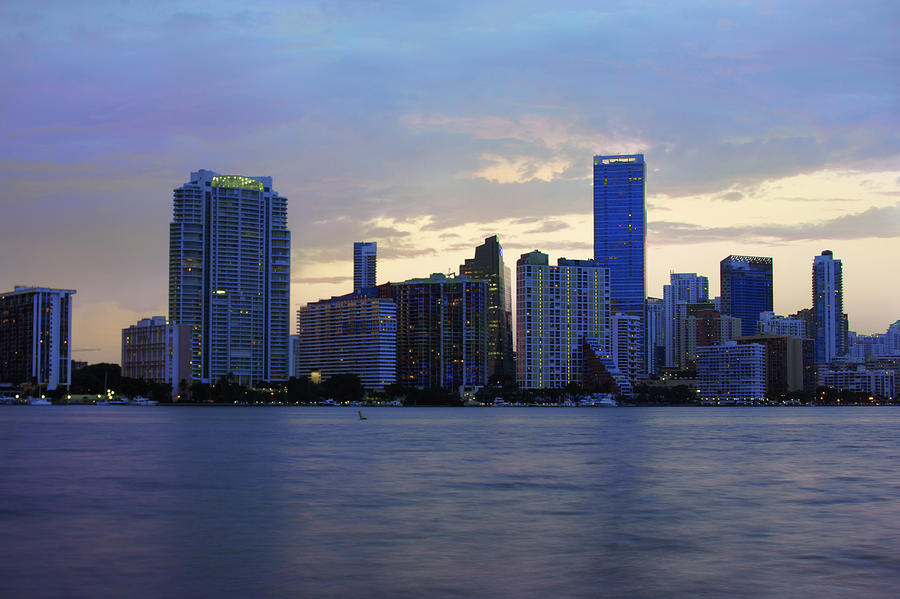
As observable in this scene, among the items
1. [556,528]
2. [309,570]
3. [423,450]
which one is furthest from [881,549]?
[423,450]

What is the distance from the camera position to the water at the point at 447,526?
26047 mm

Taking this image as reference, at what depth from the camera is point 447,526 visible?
3588 centimetres

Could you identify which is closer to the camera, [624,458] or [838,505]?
[838,505]

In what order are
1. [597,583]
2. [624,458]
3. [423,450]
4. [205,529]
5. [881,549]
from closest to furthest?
[597,583], [881,549], [205,529], [624,458], [423,450]

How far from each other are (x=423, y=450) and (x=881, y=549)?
49.8 meters

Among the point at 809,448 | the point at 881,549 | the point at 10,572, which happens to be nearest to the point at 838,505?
the point at 881,549

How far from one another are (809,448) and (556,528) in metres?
55.3

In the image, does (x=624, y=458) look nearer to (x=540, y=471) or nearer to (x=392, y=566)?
(x=540, y=471)

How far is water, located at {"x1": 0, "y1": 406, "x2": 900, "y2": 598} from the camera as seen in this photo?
26047mm

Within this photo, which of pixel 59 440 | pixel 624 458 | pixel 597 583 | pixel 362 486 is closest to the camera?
pixel 597 583

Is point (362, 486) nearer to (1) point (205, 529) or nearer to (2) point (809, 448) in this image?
(1) point (205, 529)

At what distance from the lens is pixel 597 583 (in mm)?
26203

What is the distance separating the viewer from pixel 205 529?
3500 cm

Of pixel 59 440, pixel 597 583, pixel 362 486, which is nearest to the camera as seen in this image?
pixel 597 583
